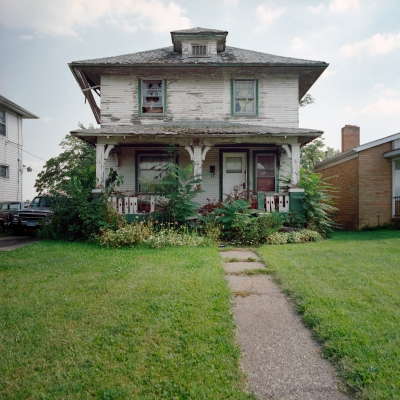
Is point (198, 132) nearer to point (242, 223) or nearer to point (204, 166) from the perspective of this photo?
point (204, 166)

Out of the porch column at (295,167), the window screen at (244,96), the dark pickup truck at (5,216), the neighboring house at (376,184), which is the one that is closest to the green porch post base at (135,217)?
the porch column at (295,167)

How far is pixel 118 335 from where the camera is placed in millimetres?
2949

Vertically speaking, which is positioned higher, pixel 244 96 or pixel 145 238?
pixel 244 96

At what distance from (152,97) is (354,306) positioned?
11455mm

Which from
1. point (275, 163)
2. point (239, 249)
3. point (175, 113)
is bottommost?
point (239, 249)

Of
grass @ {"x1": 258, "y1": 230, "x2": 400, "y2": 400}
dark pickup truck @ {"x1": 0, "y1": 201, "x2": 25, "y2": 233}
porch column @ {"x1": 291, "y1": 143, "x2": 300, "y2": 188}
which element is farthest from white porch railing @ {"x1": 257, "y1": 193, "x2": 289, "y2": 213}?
dark pickup truck @ {"x1": 0, "y1": 201, "x2": 25, "y2": 233}

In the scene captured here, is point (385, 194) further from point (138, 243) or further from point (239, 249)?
point (138, 243)

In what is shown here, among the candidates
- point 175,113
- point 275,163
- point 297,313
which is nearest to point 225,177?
point 275,163

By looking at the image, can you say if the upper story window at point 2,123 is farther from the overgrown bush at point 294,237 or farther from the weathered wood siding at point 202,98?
the overgrown bush at point 294,237

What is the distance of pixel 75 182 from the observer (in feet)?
32.3

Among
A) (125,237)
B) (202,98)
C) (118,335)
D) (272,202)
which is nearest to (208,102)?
(202,98)

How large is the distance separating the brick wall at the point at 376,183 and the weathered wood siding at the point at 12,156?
20.0 m

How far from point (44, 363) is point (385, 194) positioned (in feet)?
47.4

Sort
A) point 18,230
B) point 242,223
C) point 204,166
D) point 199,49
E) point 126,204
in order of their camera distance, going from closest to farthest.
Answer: point 242,223
point 126,204
point 18,230
point 204,166
point 199,49
